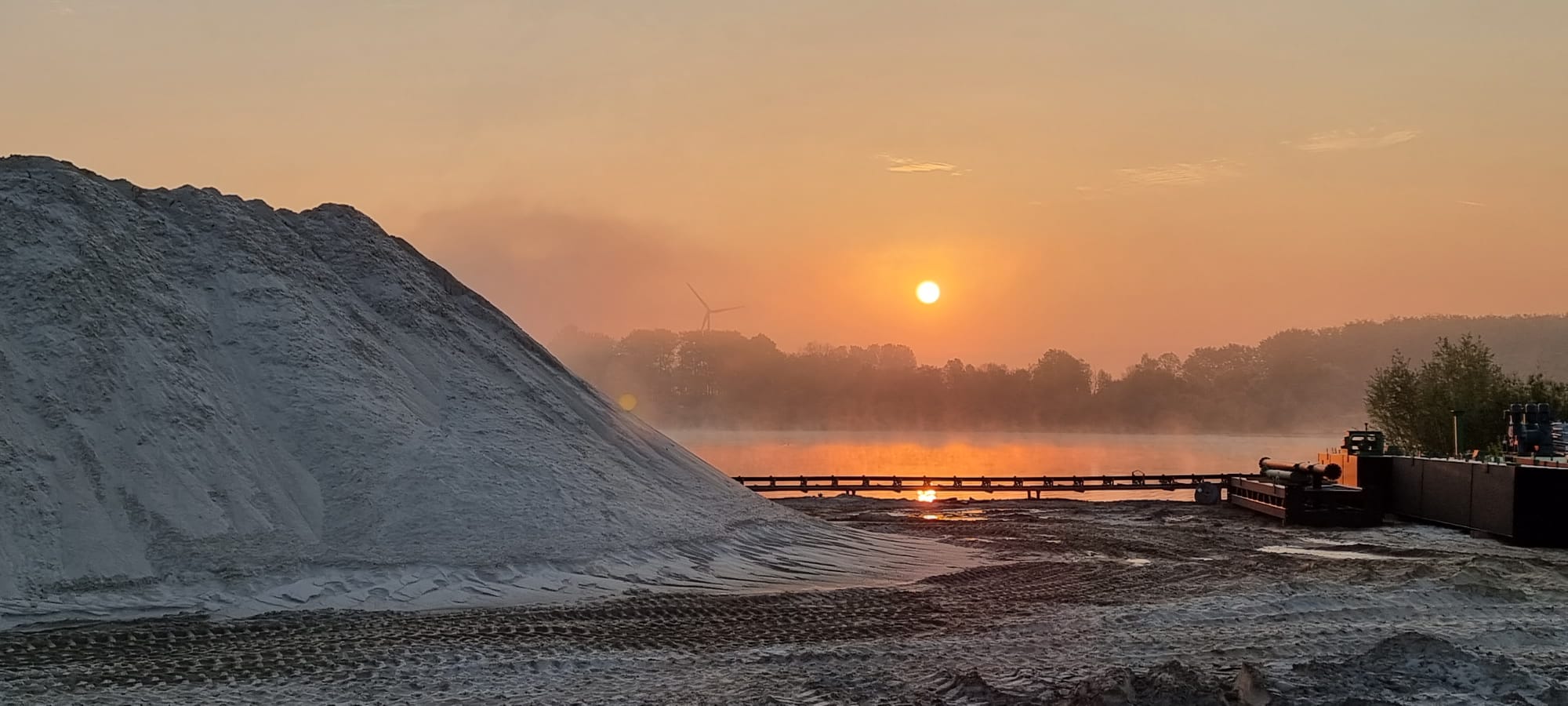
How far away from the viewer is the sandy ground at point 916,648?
9977 millimetres

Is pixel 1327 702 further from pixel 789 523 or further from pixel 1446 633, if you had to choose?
pixel 789 523

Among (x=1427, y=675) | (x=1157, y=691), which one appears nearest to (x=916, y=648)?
(x=1157, y=691)

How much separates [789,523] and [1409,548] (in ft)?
40.0

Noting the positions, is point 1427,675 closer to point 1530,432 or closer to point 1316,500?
point 1316,500

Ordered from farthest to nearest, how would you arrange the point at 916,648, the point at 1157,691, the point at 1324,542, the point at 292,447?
the point at 1324,542, the point at 292,447, the point at 916,648, the point at 1157,691

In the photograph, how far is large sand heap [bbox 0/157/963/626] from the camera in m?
14.3

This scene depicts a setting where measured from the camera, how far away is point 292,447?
55.8 ft

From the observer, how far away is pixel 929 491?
40.9 metres

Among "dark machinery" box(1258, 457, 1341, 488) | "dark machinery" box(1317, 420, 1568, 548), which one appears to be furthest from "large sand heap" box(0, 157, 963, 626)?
"dark machinery" box(1317, 420, 1568, 548)

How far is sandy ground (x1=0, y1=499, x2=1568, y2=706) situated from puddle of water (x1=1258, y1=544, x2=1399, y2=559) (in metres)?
3.47

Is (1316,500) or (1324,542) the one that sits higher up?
(1316,500)

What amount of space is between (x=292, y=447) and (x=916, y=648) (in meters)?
9.89

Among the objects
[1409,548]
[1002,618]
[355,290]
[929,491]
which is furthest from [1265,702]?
[929,491]

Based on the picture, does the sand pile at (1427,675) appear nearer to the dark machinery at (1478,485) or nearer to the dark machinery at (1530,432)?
the dark machinery at (1478,485)
